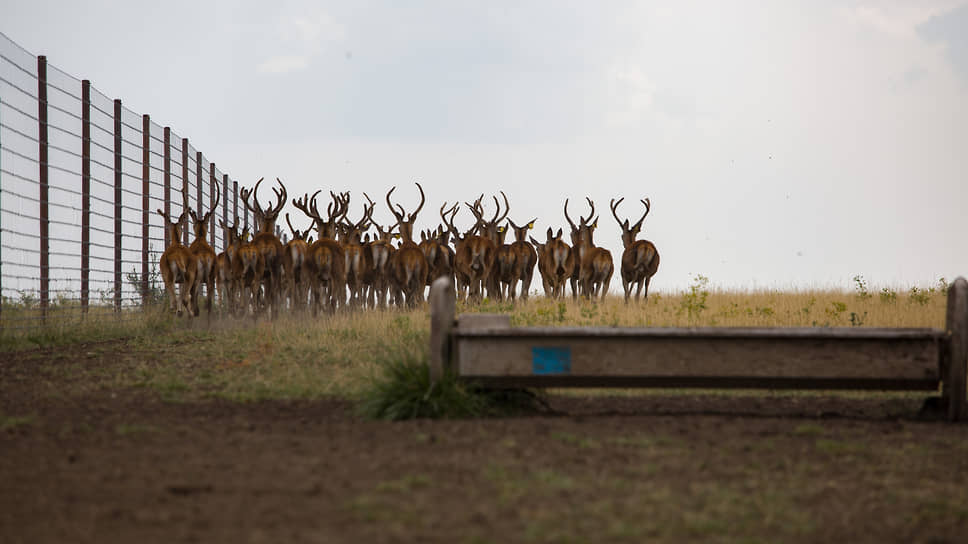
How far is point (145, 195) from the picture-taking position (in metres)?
21.0

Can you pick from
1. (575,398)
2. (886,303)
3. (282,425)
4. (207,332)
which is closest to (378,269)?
(207,332)

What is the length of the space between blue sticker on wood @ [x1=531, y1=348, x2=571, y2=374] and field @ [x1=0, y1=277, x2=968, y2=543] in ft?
1.24

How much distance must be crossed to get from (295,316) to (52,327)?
15.6ft

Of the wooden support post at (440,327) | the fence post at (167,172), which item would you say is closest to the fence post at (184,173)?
the fence post at (167,172)

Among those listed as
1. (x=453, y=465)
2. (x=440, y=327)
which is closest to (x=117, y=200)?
(x=440, y=327)

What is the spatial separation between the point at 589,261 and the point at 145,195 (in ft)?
30.3

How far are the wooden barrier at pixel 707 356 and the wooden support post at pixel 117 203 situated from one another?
42.1ft

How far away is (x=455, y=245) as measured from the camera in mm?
24094

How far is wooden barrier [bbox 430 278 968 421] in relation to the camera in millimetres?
7988

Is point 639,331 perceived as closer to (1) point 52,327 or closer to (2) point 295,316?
(1) point 52,327

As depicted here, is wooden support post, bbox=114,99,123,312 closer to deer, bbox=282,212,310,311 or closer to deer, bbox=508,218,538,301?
deer, bbox=282,212,310,311

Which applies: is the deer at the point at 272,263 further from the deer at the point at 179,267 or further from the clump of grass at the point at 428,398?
the clump of grass at the point at 428,398

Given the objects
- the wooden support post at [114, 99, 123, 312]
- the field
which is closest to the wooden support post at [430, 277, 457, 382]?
the field

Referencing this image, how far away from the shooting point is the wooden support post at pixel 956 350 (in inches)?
316
